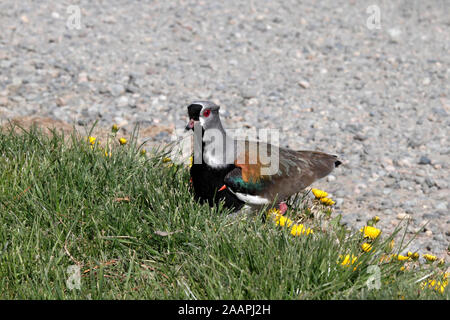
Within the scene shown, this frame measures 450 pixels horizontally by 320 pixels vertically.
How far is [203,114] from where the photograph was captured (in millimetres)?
4820

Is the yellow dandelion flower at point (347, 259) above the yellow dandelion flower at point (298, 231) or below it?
below

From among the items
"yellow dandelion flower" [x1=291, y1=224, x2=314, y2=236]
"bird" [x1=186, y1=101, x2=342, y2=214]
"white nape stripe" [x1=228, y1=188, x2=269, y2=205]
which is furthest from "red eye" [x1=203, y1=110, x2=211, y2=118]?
"yellow dandelion flower" [x1=291, y1=224, x2=314, y2=236]

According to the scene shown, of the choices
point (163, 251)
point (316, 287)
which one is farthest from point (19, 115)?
point (316, 287)

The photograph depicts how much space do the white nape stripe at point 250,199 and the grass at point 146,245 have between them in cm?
15

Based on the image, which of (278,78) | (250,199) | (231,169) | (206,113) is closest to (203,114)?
(206,113)

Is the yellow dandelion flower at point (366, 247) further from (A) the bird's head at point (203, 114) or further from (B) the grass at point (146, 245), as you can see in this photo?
(A) the bird's head at point (203, 114)

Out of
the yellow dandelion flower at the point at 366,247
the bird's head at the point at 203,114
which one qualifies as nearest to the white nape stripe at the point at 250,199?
the bird's head at the point at 203,114

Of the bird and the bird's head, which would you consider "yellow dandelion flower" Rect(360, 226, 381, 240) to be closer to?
the bird

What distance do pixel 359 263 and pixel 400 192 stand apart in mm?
2744

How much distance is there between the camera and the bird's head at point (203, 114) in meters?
4.80

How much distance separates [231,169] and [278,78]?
4.47 meters

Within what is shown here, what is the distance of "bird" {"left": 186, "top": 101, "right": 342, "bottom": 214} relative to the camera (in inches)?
192

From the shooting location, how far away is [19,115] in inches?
301
